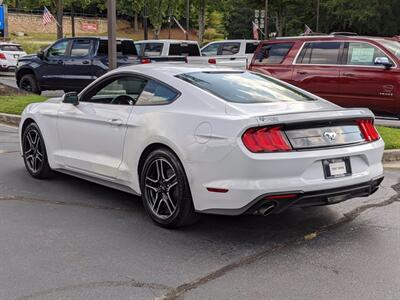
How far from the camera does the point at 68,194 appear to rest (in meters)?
6.40

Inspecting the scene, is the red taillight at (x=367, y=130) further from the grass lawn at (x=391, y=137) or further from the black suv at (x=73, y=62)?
the black suv at (x=73, y=62)

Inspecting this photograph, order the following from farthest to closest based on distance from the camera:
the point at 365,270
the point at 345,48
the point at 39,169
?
the point at 345,48, the point at 39,169, the point at 365,270

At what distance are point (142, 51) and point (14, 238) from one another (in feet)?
47.0

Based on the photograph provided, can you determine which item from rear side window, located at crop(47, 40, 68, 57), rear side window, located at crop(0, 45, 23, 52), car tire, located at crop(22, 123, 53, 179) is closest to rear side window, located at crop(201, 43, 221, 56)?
rear side window, located at crop(47, 40, 68, 57)

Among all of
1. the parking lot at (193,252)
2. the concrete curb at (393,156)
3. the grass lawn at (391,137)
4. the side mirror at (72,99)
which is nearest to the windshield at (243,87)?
the parking lot at (193,252)

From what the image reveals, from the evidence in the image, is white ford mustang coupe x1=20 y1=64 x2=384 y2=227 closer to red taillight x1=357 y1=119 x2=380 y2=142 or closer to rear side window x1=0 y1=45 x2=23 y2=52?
red taillight x1=357 y1=119 x2=380 y2=142

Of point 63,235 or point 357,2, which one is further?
point 357,2

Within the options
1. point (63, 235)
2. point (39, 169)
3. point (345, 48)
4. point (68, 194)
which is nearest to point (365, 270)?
point (63, 235)

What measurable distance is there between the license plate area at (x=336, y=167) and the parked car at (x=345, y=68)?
6292 mm

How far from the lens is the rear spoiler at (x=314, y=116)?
4559 mm

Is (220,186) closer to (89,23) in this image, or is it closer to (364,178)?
(364,178)

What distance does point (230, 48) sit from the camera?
22.0m

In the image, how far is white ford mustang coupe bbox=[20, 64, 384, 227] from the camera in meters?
4.52

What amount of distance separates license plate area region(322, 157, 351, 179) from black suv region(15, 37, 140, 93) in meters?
11.9
